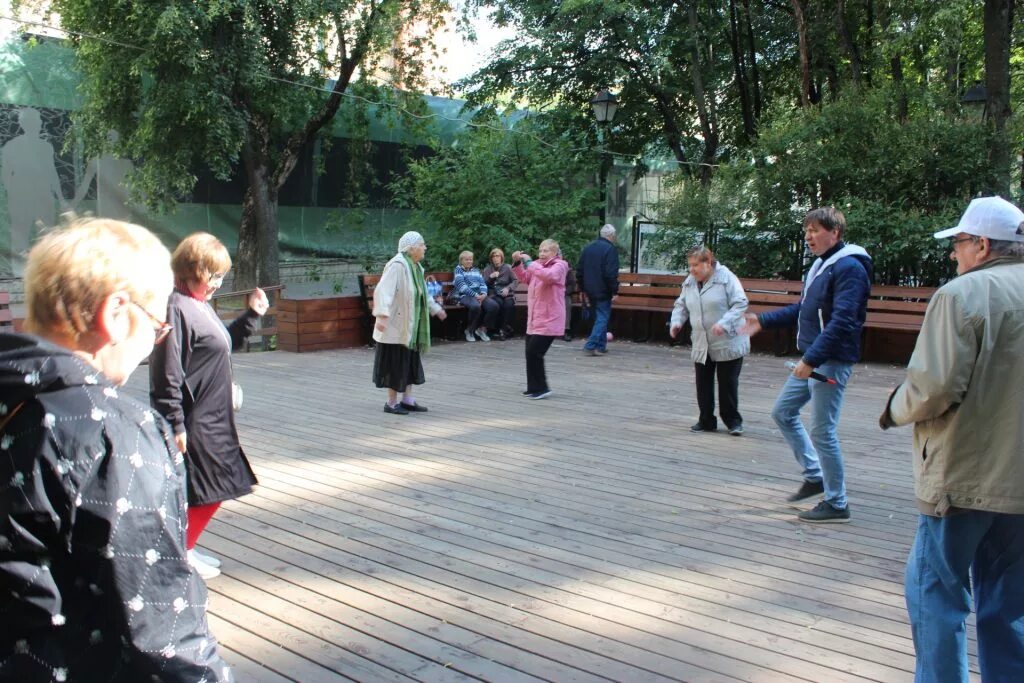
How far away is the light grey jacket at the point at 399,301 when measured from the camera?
331 inches

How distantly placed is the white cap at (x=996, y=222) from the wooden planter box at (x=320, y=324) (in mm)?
10783

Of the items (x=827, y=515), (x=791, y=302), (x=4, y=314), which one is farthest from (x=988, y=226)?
(x=4, y=314)

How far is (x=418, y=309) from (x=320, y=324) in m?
5.00

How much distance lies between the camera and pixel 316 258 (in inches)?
832

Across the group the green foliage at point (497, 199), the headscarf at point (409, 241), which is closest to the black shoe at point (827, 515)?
the headscarf at point (409, 241)

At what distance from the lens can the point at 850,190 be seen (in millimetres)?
14000

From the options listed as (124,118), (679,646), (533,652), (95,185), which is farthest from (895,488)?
(95,185)

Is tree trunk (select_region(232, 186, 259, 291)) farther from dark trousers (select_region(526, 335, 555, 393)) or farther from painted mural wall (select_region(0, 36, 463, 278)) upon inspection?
dark trousers (select_region(526, 335, 555, 393))

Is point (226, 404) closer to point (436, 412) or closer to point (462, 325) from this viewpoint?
point (436, 412)

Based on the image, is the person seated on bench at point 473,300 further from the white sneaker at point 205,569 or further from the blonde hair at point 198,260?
the blonde hair at point 198,260

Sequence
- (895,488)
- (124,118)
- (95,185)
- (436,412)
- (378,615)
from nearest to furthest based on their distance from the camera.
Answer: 1. (378,615)
2. (895,488)
3. (436,412)
4. (124,118)
5. (95,185)

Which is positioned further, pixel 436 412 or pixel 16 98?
pixel 16 98

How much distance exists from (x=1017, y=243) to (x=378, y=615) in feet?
9.23

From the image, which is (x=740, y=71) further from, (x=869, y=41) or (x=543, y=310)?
(x=543, y=310)
